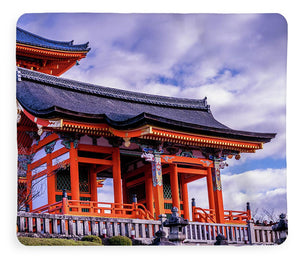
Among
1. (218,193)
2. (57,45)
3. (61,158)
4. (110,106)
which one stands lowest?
(218,193)

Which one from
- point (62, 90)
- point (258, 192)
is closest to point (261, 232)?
point (258, 192)

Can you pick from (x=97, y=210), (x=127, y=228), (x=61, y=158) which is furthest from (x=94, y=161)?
(x=127, y=228)

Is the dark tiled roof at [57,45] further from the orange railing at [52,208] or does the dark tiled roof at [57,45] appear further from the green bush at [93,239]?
the green bush at [93,239]

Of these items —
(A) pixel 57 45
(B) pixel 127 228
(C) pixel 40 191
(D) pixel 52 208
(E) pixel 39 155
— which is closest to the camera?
(B) pixel 127 228

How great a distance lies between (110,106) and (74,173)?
2.61 m

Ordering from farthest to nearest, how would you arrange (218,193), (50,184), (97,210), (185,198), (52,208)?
(185,198), (218,193), (50,184), (97,210), (52,208)

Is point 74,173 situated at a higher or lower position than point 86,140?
lower

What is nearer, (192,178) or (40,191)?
(40,191)

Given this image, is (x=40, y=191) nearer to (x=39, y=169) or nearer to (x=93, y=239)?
(x=39, y=169)

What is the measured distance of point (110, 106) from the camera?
45.1 ft

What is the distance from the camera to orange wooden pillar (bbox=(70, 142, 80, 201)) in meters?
11.4

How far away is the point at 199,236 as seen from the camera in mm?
11203

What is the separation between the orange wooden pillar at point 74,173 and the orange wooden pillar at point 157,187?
1.63 m

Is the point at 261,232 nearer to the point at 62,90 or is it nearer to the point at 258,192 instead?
the point at 258,192
